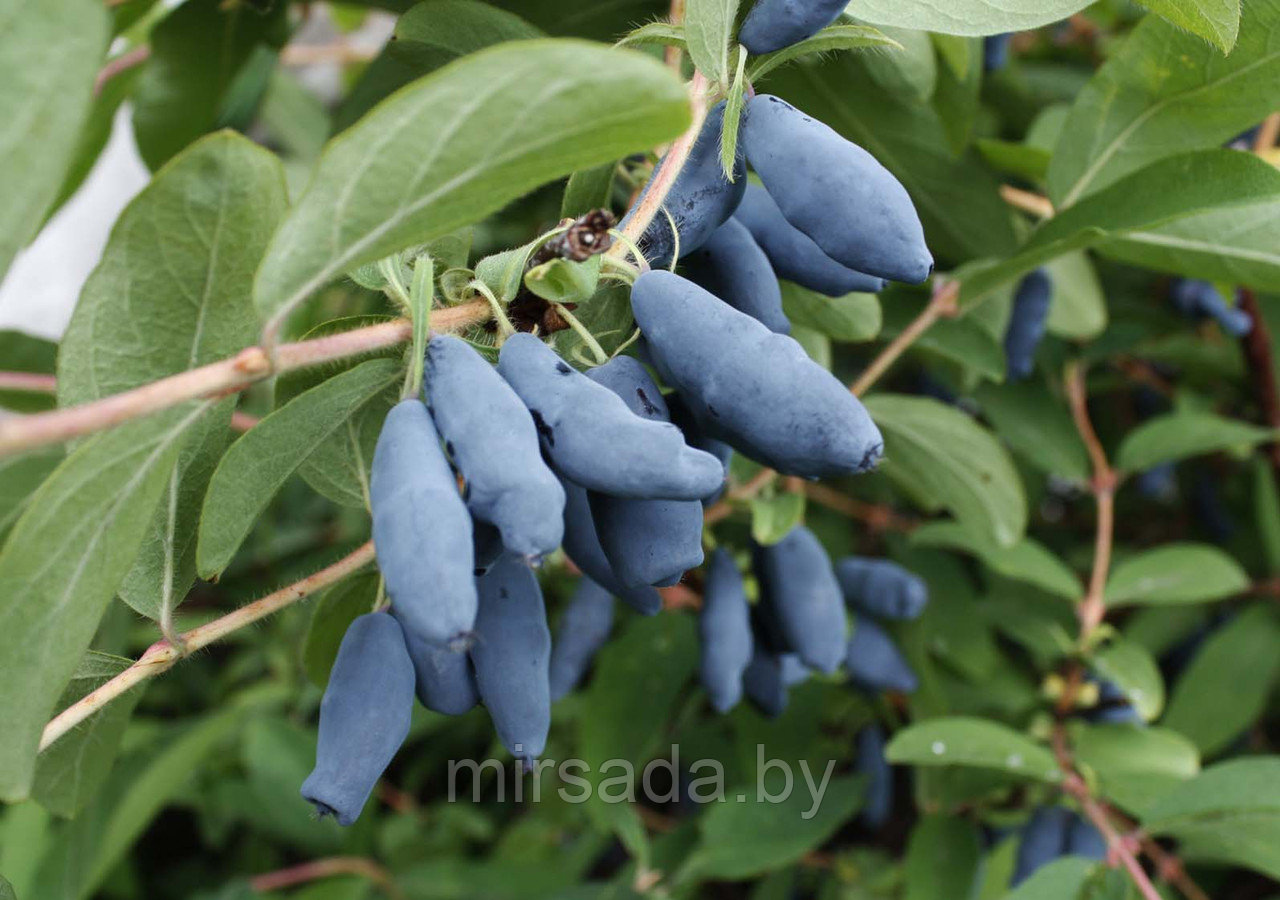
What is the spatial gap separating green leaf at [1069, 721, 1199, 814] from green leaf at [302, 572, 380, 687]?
88 cm

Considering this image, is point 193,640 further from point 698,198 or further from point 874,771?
point 874,771

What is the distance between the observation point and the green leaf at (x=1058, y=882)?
1.09m

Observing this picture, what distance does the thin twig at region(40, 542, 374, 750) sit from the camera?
26.7 inches

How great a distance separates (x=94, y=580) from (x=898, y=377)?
1.57 m

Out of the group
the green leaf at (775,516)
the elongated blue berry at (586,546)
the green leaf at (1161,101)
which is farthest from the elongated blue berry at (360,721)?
the green leaf at (1161,101)

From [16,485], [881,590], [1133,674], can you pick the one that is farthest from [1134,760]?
[16,485]

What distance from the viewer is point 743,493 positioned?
115 centimetres

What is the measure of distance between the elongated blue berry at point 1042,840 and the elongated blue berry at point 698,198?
97 cm

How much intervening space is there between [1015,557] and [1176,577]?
0.26 meters

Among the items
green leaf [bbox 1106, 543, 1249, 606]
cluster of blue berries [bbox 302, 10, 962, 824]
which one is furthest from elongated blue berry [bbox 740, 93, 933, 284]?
green leaf [bbox 1106, 543, 1249, 606]

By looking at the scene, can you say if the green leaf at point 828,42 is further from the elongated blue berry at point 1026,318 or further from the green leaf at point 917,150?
the elongated blue berry at point 1026,318

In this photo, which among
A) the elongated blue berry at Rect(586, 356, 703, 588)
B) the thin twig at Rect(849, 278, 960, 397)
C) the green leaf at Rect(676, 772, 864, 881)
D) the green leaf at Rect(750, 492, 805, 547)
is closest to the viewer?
the elongated blue berry at Rect(586, 356, 703, 588)

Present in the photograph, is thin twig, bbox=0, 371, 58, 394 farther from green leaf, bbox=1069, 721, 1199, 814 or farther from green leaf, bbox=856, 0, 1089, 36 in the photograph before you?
green leaf, bbox=1069, 721, 1199, 814

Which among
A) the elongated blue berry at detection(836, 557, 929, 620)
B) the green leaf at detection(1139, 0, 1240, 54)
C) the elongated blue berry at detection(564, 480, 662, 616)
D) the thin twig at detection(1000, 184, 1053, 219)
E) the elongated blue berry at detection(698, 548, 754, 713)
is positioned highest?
the green leaf at detection(1139, 0, 1240, 54)
